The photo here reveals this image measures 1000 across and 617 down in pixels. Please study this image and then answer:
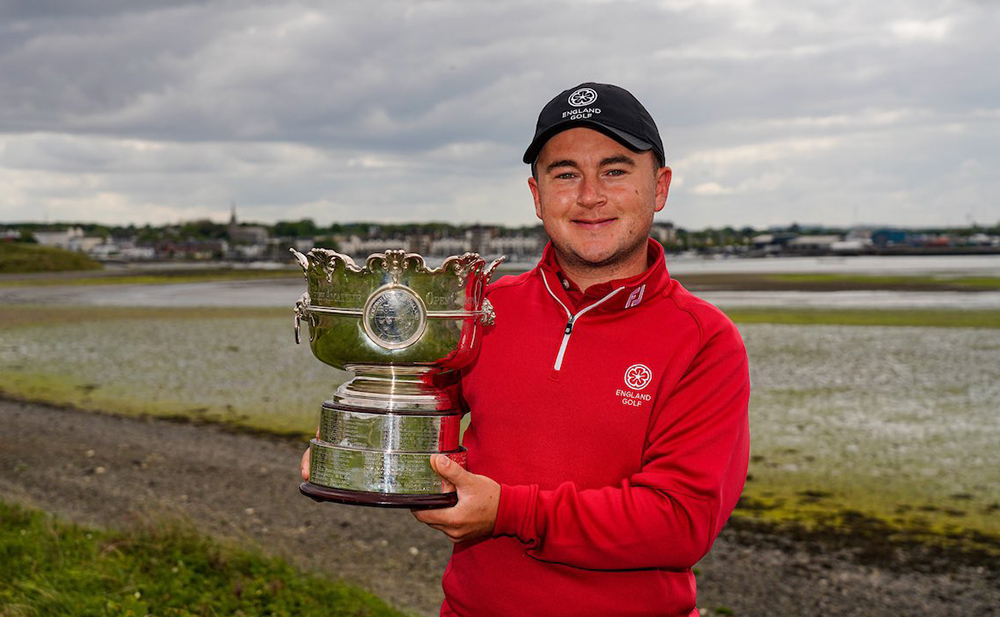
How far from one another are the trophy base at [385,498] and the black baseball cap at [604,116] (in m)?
1.10

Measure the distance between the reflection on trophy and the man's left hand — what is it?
5 centimetres

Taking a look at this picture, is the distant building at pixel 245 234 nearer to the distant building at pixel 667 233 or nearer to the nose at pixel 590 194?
the distant building at pixel 667 233

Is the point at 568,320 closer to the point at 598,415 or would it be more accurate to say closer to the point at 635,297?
the point at 635,297

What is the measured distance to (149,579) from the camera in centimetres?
597

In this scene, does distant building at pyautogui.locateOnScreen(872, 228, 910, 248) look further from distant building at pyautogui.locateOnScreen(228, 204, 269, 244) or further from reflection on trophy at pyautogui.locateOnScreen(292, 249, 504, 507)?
reflection on trophy at pyautogui.locateOnScreen(292, 249, 504, 507)

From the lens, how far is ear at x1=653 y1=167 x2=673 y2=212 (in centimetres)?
293

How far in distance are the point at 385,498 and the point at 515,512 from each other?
14.0 inches

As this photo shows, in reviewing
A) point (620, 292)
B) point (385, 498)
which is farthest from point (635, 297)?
point (385, 498)

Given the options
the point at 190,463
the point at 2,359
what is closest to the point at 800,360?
the point at 190,463

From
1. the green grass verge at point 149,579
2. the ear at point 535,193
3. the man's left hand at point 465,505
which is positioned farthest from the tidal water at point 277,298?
the man's left hand at point 465,505

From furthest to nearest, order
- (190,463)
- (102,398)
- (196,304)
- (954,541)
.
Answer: (196,304), (102,398), (190,463), (954,541)

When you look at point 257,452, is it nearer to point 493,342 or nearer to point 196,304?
point 493,342

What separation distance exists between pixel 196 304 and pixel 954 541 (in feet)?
116

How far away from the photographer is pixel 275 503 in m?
9.47
